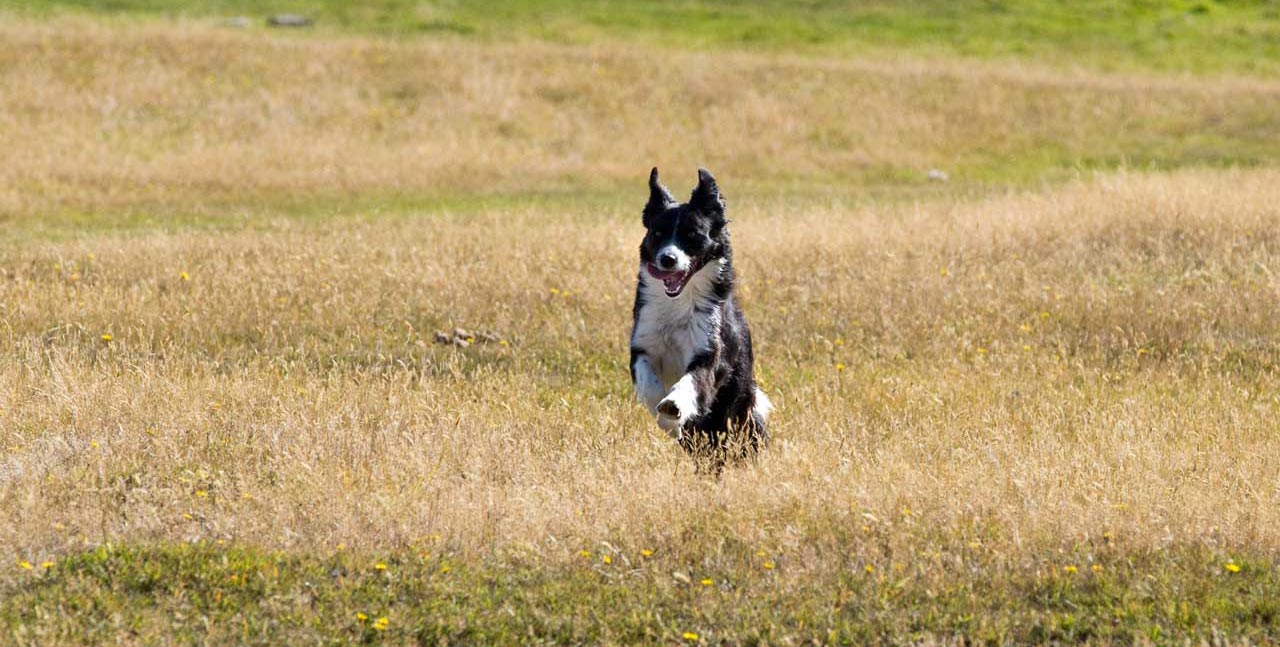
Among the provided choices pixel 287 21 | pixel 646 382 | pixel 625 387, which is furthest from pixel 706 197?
pixel 287 21

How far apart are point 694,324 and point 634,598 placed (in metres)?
2.30

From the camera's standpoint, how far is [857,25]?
158 feet

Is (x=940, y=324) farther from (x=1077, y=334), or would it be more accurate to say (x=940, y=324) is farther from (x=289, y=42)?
(x=289, y=42)

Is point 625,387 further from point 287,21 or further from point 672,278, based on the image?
point 287,21

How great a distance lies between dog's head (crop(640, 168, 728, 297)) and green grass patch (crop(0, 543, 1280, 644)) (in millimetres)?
1880

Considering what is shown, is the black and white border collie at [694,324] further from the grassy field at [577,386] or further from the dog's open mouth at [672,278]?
the grassy field at [577,386]

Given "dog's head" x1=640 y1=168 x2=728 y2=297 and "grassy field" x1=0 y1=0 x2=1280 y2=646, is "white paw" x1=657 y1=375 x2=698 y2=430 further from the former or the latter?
"dog's head" x1=640 y1=168 x2=728 y2=297

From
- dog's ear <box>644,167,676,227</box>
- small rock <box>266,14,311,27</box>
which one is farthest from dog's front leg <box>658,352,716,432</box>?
small rock <box>266,14,311,27</box>

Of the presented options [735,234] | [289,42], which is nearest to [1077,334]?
[735,234]

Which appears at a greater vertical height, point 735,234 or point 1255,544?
point 1255,544

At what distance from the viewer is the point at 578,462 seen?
31.7 ft

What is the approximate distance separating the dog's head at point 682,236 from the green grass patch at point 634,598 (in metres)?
1.88

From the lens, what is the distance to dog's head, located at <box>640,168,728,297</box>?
29.8ft

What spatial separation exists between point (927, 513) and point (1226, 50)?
140 feet
